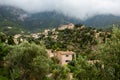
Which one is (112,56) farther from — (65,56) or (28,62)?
(65,56)

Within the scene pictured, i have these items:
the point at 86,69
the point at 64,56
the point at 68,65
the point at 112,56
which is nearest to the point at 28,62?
the point at 68,65

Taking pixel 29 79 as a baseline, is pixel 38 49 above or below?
above

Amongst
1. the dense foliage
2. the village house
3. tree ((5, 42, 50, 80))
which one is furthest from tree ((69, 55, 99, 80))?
the village house

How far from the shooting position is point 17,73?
69.7 meters

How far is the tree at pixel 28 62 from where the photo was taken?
68.0 m

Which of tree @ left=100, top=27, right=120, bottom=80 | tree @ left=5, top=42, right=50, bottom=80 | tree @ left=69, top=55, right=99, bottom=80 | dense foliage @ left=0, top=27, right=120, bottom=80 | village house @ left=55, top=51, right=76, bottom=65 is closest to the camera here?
tree @ left=100, top=27, right=120, bottom=80

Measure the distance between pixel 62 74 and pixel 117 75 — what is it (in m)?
46.6

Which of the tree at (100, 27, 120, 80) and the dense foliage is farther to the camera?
the dense foliage

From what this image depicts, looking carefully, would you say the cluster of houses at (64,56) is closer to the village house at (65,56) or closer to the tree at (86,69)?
the village house at (65,56)

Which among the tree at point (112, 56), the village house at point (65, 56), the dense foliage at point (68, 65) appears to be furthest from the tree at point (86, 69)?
the village house at point (65, 56)

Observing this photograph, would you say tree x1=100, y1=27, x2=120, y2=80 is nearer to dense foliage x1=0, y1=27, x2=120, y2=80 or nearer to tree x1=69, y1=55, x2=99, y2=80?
dense foliage x1=0, y1=27, x2=120, y2=80

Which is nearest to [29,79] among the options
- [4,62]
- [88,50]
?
[4,62]

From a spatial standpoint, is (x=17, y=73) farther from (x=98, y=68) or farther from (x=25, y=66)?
(x=98, y=68)

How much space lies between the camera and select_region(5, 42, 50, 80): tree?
68.0 metres
